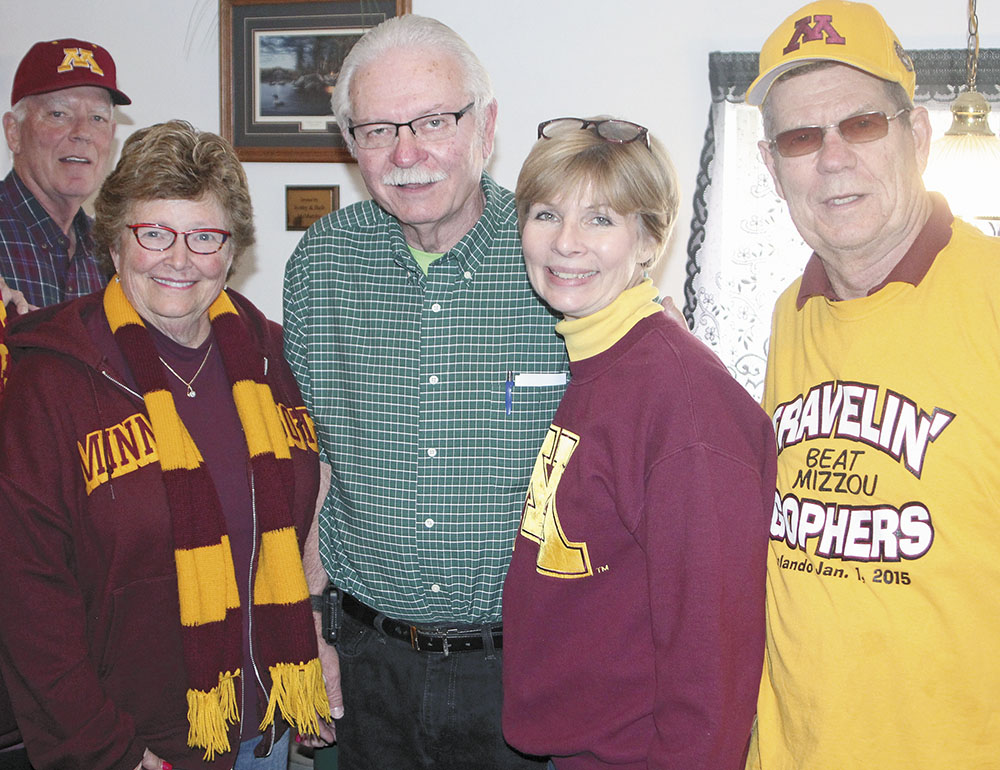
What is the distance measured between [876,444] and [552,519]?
0.50 meters

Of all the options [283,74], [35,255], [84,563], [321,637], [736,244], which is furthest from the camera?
[283,74]

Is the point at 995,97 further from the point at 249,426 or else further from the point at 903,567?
the point at 249,426

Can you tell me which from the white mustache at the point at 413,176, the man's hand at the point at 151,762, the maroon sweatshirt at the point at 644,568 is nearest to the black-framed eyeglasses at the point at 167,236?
the white mustache at the point at 413,176

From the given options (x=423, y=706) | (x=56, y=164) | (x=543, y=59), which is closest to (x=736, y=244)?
(x=543, y=59)

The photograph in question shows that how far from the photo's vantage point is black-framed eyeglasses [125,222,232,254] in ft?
5.56

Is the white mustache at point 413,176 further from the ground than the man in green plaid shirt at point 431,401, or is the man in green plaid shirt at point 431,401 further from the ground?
the white mustache at point 413,176

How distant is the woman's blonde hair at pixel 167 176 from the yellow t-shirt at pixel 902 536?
3.92 feet

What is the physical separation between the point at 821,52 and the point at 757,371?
5.21 ft

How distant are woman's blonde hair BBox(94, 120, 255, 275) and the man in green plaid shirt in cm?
26

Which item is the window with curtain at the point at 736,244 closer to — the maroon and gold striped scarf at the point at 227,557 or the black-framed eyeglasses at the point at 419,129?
the black-framed eyeglasses at the point at 419,129

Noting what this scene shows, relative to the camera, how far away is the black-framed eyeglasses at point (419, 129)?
66.9 inches

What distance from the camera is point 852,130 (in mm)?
1375

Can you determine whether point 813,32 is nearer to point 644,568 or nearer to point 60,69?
→ point 644,568

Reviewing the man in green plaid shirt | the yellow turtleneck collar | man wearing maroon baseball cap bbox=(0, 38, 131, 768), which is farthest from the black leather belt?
man wearing maroon baseball cap bbox=(0, 38, 131, 768)
